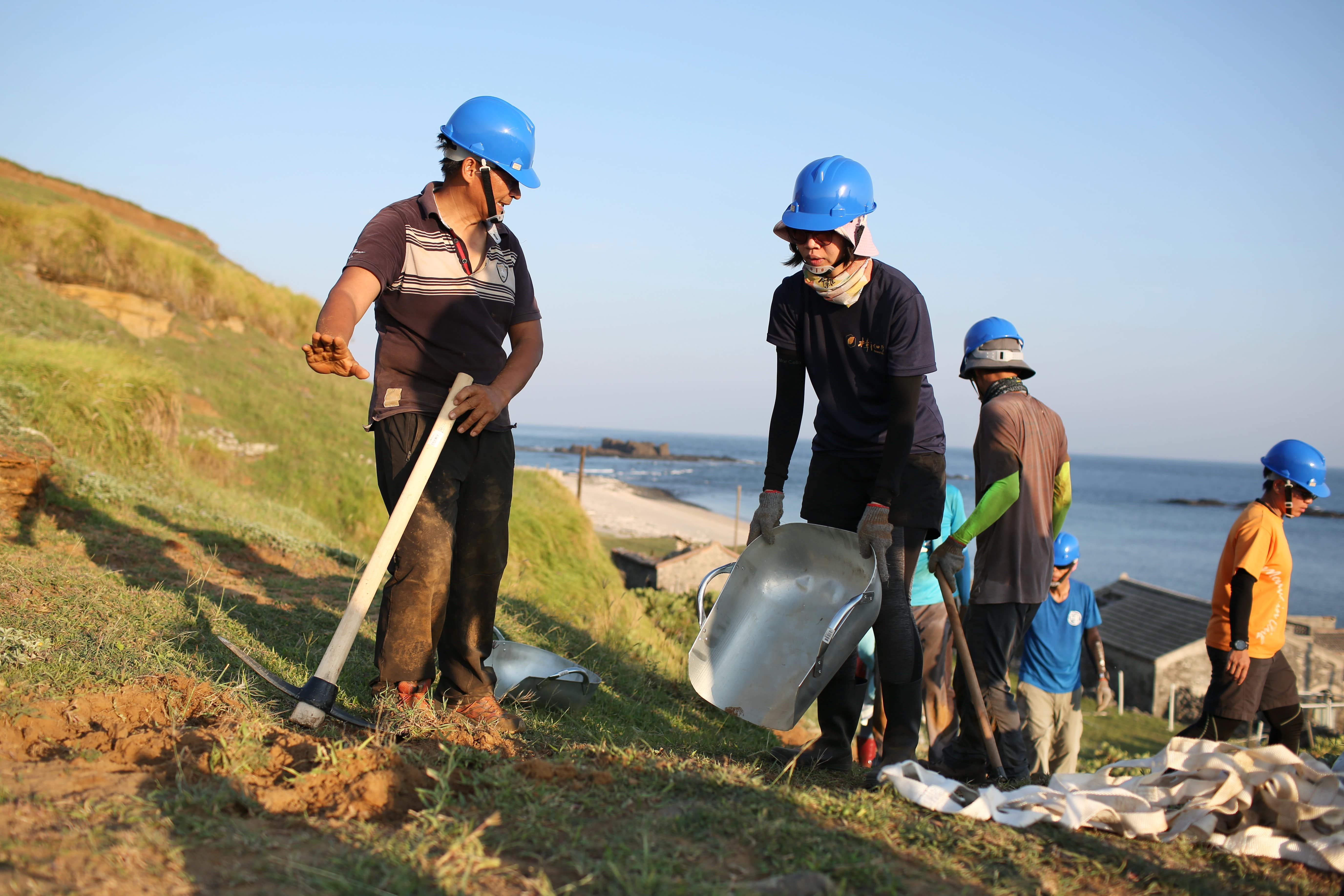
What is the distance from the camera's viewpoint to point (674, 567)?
17047 millimetres

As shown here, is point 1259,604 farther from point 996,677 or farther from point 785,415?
point 785,415

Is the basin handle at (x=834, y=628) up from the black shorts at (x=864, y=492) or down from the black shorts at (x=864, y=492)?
down

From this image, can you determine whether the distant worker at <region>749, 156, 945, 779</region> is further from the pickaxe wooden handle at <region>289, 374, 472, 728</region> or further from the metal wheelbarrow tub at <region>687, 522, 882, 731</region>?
the pickaxe wooden handle at <region>289, 374, 472, 728</region>

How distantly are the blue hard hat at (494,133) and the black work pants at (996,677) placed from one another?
270 cm

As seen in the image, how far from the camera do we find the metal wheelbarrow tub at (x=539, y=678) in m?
3.63

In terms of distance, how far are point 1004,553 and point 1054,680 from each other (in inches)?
95.8

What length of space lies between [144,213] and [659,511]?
2924cm

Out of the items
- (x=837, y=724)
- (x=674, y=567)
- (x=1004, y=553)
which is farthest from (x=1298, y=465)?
(x=674, y=567)

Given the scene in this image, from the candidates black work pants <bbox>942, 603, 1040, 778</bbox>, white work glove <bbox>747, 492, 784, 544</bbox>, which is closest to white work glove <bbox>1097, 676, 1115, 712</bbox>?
black work pants <bbox>942, 603, 1040, 778</bbox>

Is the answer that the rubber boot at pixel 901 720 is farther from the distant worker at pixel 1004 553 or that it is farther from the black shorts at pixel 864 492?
the black shorts at pixel 864 492

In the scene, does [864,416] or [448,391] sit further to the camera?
[864,416]

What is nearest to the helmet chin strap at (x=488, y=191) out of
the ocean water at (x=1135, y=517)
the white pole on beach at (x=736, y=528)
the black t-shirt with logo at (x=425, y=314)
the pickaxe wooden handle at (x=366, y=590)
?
the black t-shirt with logo at (x=425, y=314)

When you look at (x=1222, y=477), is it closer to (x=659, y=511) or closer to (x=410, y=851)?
(x=659, y=511)

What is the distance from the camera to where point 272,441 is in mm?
13375
